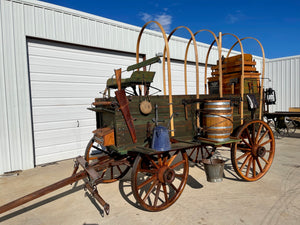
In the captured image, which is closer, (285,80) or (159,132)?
(159,132)

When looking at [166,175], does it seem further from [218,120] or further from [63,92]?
[63,92]

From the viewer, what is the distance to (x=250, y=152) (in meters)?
4.21

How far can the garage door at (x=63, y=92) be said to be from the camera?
587 centimetres

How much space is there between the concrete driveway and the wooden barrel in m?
0.99

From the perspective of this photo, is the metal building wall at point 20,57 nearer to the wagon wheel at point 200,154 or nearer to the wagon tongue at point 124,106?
the wagon tongue at point 124,106

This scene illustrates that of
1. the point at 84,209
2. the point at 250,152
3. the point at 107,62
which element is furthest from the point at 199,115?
the point at 107,62

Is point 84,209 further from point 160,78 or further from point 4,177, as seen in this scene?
point 160,78

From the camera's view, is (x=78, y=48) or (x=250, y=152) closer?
(x=250, y=152)

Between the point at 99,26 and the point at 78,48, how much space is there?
941 millimetres

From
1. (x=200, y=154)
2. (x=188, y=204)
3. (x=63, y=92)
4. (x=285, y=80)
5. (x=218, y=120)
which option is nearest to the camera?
(x=188, y=204)

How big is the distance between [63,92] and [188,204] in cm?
468

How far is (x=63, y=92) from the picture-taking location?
629 cm

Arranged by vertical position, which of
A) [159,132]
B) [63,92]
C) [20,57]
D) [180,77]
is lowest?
[159,132]

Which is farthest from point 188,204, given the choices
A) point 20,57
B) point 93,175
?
point 20,57
